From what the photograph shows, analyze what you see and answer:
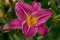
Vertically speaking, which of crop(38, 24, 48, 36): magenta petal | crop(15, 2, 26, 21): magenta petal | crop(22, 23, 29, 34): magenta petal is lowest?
crop(38, 24, 48, 36): magenta petal

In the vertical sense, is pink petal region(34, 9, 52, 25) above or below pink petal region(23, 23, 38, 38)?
above

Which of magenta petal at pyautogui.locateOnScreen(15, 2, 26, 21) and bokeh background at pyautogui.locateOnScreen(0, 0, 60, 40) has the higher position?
magenta petal at pyautogui.locateOnScreen(15, 2, 26, 21)

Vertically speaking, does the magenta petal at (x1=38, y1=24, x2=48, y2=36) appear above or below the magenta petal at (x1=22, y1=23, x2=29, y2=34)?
below

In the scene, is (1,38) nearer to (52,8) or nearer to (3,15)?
(3,15)

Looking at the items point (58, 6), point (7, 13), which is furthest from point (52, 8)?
point (7, 13)

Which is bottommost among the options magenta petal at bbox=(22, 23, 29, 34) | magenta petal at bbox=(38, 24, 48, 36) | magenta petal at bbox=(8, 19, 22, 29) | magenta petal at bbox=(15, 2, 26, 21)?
magenta petal at bbox=(38, 24, 48, 36)
